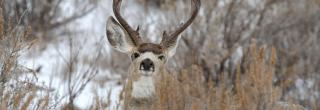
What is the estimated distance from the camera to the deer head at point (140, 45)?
6195 mm

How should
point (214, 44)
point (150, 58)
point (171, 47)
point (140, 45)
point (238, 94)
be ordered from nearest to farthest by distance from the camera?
1. point (238, 94)
2. point (150, 58)
3. point (140, 45)
4. point (171, 47)
5. point (214, 44)

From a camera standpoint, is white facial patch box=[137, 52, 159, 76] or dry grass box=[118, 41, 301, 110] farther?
white facial patch box=[137, 52, 159, 76]

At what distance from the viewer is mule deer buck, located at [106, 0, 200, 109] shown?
6145 mm

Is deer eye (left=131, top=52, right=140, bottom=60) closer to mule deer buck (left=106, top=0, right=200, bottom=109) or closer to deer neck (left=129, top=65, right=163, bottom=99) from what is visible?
mule deer buck (left=106, top=0, right=200, bottom=109)

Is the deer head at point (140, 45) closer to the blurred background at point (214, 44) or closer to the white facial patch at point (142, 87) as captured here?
the white facial patch at point (142, 87)

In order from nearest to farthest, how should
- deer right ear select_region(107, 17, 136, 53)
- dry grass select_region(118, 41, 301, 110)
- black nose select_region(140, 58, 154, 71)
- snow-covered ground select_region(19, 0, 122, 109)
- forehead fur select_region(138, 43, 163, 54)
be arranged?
dry grass select_region(118, 41, 301, 110), black nose select_region(140, 58, 154, 71), forehead fur select_region(138, 43, 163, 54), deer right ear select_region(107, 17, 136, 53), snow-covered ground select_region(19, 0, 122, 109)

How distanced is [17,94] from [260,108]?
174 centimetres

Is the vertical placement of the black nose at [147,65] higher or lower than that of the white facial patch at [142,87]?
higher

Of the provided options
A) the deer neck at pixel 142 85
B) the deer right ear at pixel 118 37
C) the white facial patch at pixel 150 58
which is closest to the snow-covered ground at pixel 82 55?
the deer right ear at pixel 118 37

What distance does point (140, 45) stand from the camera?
256 inches

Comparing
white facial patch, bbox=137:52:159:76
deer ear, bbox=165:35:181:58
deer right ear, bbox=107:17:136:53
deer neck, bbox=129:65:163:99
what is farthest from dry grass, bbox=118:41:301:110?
deer right ear, bbox=107:17:136:53

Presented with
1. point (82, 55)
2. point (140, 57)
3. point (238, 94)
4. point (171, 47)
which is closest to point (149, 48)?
point (140, 57)

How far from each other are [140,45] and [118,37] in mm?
447

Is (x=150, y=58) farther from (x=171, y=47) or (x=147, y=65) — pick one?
(x=171, y=47)
